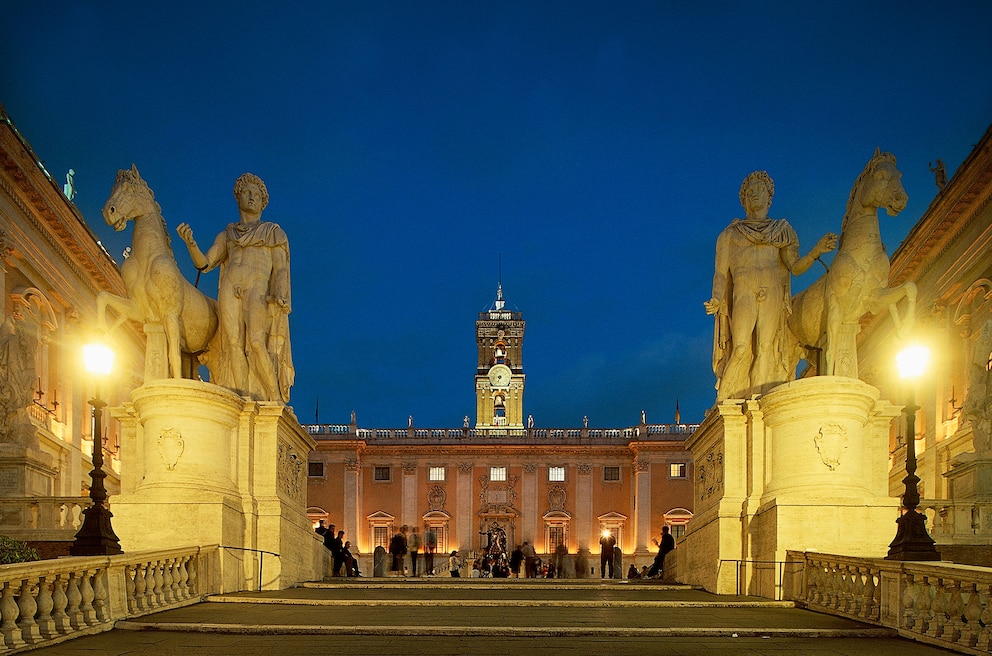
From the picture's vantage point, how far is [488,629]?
8812 millimetres

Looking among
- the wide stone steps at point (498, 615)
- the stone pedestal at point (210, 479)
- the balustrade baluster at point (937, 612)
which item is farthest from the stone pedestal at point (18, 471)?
the balustrade baluster at point (937, 612)

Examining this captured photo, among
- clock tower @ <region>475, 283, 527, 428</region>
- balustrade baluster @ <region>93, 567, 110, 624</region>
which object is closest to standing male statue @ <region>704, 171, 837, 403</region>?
balustrade baluster @ <region>93, 567, 110, 624</region>

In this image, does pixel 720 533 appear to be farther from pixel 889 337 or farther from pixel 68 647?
pixel 889 337

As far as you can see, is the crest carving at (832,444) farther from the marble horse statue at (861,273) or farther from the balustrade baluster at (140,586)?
the balustrade baluster at (140,586)

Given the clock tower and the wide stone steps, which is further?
the clock tower

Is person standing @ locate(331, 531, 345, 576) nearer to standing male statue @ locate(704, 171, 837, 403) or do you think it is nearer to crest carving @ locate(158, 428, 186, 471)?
crest carving @ locate(158, 428, 186, 471)

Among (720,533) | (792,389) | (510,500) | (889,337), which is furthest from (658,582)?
(510,500)

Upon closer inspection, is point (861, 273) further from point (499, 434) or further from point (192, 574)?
point (499, 434)

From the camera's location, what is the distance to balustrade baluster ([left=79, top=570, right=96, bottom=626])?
8891mm

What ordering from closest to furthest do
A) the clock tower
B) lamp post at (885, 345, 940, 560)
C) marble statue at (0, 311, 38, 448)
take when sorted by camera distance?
lamp post at (885, 345, 940, 560), marble statue at (0, 311, 38, 448), the clock tower

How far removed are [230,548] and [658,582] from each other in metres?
7.27

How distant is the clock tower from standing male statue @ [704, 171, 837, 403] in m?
65.0

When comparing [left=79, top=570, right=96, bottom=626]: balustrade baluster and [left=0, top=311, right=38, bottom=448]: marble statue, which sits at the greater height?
[left=0, top=311, right=38, bottom=448]: marble statue

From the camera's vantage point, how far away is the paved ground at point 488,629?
7.82m
